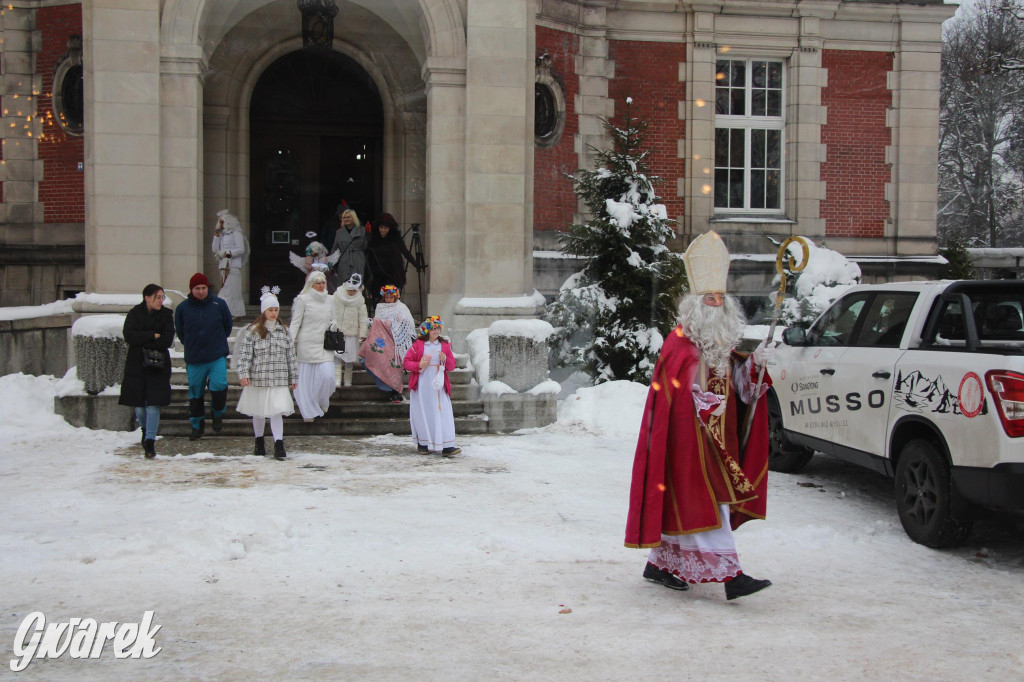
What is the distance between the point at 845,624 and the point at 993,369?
75.9 inches

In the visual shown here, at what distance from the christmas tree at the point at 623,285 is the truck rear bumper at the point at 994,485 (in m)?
6.66

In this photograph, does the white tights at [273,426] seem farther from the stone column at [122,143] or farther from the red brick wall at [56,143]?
the red brick wall at [56,143]

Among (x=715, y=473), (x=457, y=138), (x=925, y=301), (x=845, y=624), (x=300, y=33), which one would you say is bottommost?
(x=845, y=624)

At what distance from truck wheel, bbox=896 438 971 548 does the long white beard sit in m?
1.85

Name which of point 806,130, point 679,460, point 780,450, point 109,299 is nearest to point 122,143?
point 109,299

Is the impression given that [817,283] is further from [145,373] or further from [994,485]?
[145,373]

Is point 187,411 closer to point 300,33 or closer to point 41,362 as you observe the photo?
point 41,362

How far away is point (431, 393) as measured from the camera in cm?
954

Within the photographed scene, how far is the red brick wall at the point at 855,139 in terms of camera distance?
17.3 metres

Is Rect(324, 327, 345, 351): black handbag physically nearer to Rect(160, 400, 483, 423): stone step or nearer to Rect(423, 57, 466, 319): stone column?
Rect(160, 400, 483, 423): stone step

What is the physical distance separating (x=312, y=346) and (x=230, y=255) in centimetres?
434

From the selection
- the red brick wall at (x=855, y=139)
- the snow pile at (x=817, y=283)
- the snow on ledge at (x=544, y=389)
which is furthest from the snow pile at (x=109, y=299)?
the red brick wall at (x=855, y=139)

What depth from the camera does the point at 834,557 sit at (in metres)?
6.12

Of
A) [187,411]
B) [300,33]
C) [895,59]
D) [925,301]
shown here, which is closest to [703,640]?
[925,301]
